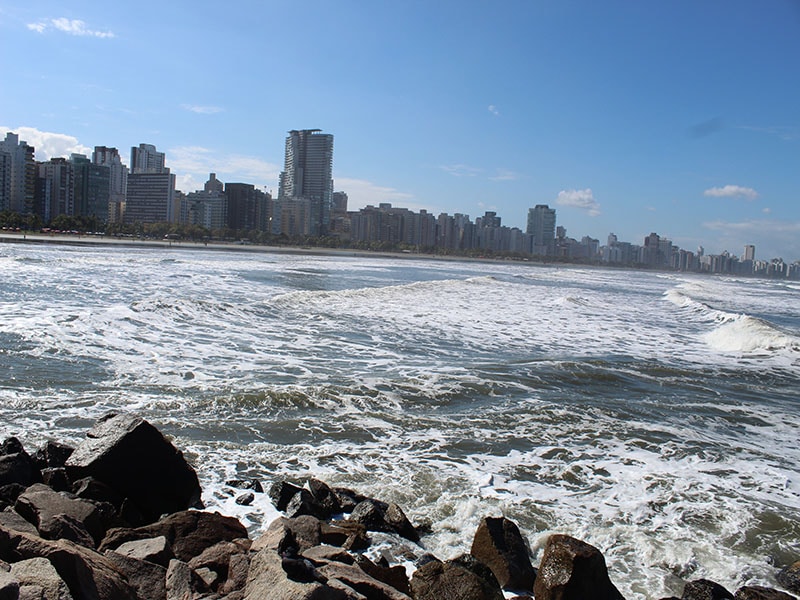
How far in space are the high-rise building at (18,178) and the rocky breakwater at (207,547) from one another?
150 m

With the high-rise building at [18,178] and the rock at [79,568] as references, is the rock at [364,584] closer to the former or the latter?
the rock at [79,568]

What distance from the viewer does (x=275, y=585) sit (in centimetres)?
323

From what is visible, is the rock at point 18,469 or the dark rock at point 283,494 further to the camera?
the dark rock at point 283,494

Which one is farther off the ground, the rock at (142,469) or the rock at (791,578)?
the rock at (142,469)

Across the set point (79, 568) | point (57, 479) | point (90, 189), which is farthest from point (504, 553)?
point (90, 189)

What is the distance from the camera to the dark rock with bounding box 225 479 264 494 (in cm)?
556

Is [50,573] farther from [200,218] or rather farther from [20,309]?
[200,218]

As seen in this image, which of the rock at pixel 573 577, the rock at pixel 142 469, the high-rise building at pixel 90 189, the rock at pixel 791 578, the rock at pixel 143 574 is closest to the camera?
the rock at pixel 143 574

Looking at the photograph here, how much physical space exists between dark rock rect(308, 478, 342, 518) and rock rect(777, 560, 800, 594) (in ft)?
11.3

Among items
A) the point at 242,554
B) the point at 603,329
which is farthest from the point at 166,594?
the point at 603,329

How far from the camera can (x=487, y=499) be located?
5645mm

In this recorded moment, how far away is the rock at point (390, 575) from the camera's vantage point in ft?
12.7

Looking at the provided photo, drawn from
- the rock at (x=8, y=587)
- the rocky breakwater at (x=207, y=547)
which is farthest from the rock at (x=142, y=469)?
the rock at (x=8, y=587)

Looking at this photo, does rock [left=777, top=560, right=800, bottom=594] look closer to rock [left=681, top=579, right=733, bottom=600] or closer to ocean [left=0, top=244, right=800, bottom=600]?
ocean [left=0, top=244, right=800, bottom=600]
